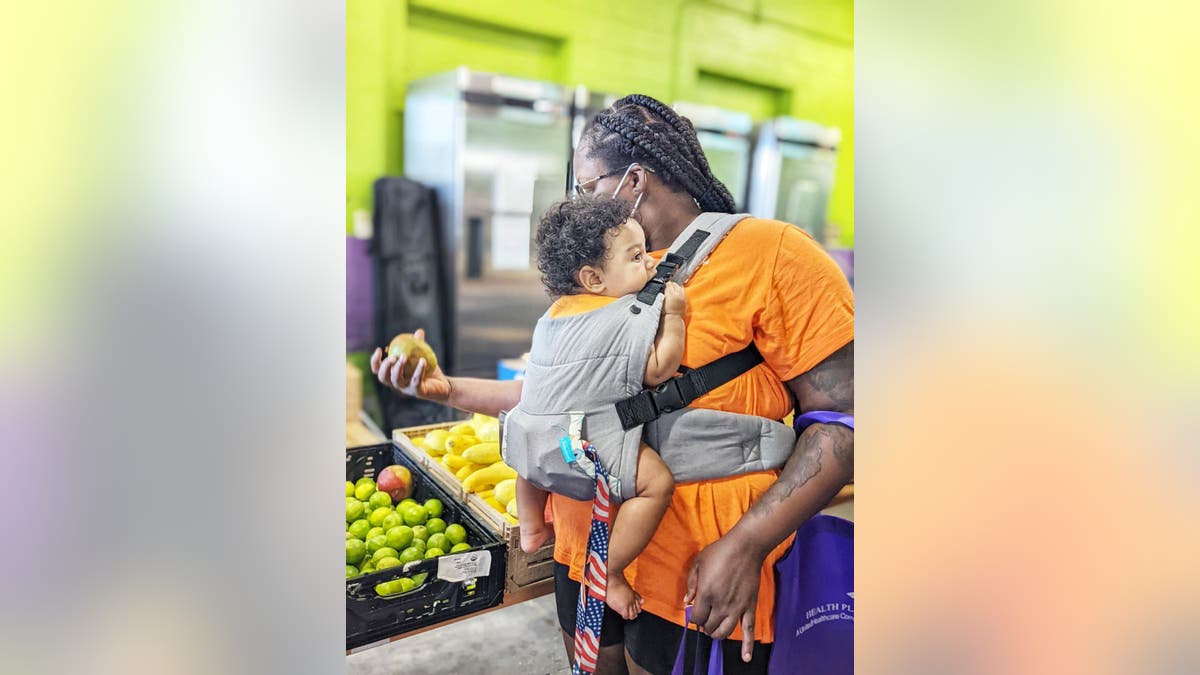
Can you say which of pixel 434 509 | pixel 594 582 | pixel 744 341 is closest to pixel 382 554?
pixel 434 509

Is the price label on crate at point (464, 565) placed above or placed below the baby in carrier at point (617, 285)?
below

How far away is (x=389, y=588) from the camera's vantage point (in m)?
1.44

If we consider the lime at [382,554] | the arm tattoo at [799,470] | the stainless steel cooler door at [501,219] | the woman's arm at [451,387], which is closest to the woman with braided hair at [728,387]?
the arm tattoo at [799,470]

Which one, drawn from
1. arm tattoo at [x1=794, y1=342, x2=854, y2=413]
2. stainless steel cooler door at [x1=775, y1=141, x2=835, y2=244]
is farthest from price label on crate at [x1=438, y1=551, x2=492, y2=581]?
stainless steel cooler door at [x1=775, y1=141, x2=835, y2=244]

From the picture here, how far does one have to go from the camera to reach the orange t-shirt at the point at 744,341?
1.34 metres

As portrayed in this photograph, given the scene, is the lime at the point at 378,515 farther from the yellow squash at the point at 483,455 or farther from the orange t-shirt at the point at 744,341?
the orange t-shirt at the point at 744,341

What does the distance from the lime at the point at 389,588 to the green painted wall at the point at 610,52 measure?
2.09ft

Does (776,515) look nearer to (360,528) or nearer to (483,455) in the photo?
(483,455)

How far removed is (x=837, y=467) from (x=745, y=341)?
283 millimetres

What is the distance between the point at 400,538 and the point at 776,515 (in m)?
0.67

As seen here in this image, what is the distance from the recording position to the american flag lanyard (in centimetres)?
135
